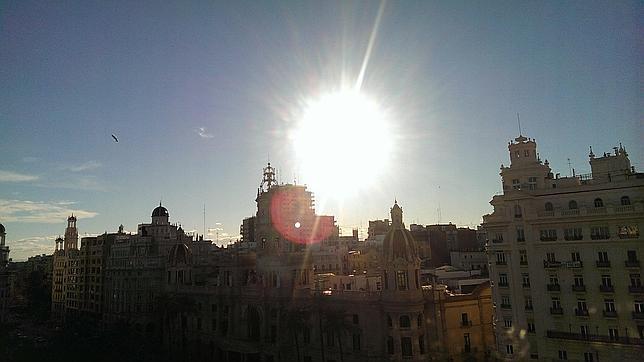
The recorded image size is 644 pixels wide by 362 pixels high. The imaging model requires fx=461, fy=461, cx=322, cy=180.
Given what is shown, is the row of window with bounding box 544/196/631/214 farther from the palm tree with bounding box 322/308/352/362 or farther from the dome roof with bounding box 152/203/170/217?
the dome roof with bounding box 152/203/170/217

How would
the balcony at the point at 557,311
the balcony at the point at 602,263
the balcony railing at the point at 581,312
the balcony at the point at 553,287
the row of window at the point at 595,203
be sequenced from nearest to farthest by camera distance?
the balcony at the point at 602,263 < the row of window at the point at 595,203 < the balcony railing at the point at 581,312 < the balcony at the point at 557,311 < the balcony at the point at 553,287

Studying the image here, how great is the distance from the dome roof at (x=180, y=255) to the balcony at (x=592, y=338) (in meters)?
67.5

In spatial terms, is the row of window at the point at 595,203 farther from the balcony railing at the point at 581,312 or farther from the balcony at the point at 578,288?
the balcony railing at the point at 581,312

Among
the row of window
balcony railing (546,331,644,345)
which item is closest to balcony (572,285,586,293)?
balcony railing (546,331,644,345)

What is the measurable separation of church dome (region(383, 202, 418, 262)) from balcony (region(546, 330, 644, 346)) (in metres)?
17.1

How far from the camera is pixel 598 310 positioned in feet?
157

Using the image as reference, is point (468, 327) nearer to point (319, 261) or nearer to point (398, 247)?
point (398, 247)

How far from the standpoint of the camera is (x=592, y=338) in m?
47.6

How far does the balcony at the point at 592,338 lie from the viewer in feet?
147

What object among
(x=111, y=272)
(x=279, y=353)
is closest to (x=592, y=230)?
(x=279, y=353)

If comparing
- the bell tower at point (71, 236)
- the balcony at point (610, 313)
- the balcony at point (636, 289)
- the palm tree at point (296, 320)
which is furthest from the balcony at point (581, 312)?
the bell tower at point (71, 236)

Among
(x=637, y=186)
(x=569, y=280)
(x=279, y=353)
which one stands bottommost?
(x=279, y=353)

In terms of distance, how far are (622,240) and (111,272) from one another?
11098 cm

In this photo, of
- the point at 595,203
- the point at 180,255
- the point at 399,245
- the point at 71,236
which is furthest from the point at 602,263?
the point at 71,236
